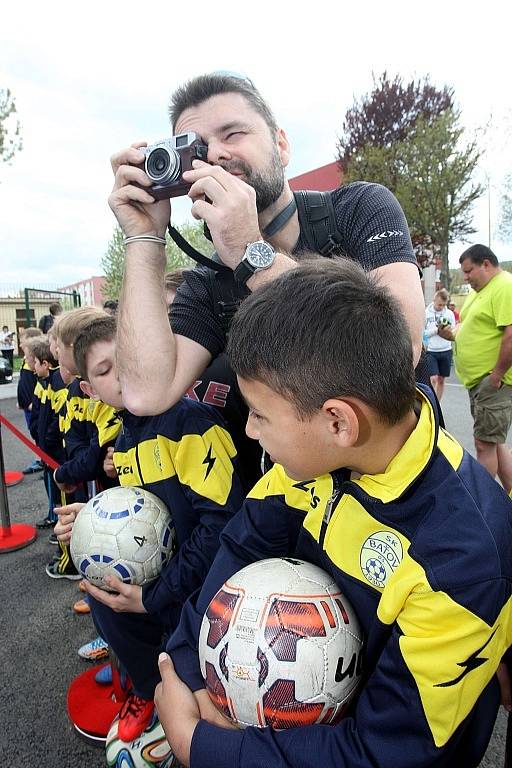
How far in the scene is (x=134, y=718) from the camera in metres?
2.02

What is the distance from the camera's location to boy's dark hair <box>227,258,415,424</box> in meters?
1.13

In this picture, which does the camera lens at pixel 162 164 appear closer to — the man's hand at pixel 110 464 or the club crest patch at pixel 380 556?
the club crest patch at pixel 380 556

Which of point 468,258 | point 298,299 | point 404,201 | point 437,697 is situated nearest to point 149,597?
point 437,697

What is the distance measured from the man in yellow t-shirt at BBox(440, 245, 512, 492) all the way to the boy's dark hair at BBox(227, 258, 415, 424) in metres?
3.63

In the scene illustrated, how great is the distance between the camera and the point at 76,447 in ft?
11.3

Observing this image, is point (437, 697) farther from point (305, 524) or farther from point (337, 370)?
point (337, 370)

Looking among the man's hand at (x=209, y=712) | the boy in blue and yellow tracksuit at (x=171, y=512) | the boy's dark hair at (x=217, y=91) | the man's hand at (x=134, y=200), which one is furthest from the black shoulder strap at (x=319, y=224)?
the man's hand at (x=209, y=712)

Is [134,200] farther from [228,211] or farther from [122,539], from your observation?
[122,539]

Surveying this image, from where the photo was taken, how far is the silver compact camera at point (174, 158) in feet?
5.40

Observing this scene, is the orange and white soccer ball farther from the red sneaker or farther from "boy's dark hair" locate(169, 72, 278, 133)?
"boy's dark hair" locate(169, 72, 278, 133)

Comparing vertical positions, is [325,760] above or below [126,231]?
below

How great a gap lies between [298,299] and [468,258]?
4317 millimetres

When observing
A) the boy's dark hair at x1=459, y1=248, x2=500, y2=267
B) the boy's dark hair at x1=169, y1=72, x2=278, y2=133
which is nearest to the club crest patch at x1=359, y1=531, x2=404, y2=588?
the boy's dark hair at x1=169, y1=72, x2=278, y2=133

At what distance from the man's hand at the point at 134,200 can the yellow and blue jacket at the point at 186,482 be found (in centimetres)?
69
